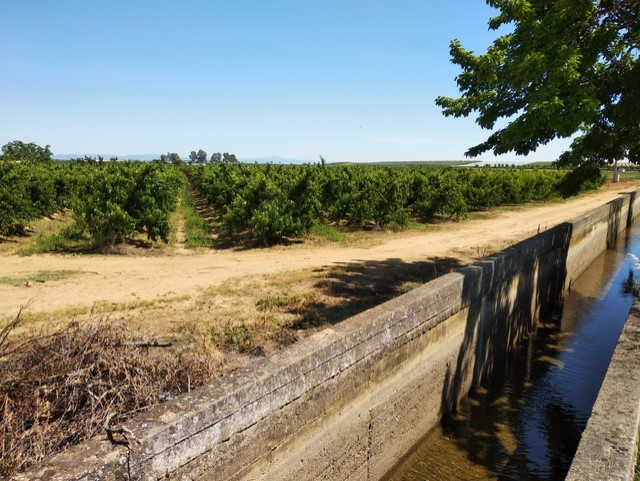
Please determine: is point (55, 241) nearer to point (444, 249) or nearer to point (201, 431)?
point (444, 249)

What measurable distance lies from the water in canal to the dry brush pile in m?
3.21

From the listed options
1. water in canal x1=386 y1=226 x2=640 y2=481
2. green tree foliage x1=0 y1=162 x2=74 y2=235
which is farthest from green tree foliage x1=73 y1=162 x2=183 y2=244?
water in canal x1=386 y1=226 x2=640 y2=481

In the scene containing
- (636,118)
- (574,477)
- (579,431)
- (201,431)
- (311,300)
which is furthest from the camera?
(311,300)

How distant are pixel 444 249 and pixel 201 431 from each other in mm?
13207

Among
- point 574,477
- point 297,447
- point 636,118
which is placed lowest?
point 297,447

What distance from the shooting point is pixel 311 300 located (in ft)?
30.2

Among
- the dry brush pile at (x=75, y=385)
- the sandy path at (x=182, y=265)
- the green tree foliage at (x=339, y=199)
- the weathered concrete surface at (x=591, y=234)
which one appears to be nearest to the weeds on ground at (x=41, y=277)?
the sandy path at (x=182, y=265)

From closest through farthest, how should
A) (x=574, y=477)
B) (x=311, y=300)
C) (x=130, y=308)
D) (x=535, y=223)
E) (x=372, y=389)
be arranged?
(x=574, y=477) → (x=372, y=389) → (x=130, y=308) → (x=311, y=300) → (x=535, y=223)

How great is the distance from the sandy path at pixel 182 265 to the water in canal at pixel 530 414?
466 centimetres

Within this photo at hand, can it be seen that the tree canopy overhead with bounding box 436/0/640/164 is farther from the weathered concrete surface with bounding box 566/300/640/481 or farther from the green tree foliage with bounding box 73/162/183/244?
the green tree foliage with bounding box 73/162/183/244

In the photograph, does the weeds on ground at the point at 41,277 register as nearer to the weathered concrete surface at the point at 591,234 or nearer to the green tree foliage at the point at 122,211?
the green tree foliage at the point at 122,211

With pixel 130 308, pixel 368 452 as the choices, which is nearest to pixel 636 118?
pixel 368 452

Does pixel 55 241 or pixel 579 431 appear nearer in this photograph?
pixel 579 431

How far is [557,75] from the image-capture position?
661cm
